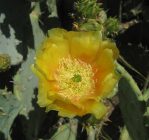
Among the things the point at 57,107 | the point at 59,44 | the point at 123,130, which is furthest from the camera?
the point at 123,130

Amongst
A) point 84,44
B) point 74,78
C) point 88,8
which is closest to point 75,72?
point 74,78

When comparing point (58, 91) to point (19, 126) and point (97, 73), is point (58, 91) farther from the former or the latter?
point (19, 126)

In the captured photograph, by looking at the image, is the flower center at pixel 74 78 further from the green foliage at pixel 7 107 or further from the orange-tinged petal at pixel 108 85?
the green foliage at pixel 7 107

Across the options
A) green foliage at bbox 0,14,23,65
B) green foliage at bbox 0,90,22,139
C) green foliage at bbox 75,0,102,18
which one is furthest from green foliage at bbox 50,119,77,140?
green foliage at bbox 75,0,102,18

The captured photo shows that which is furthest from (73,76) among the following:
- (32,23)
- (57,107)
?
(32,23)

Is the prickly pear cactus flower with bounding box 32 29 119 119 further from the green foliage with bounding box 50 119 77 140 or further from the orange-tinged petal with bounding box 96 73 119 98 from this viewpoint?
the green foliage with bounding box 50 119 77 140

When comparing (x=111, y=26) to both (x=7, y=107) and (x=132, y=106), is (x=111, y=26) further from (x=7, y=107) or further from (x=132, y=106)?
(x=7, y=107)

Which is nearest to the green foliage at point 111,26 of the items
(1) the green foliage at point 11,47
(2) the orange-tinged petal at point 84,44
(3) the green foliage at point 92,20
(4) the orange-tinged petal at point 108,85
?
(3) the green foliage at point 92,20
